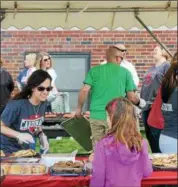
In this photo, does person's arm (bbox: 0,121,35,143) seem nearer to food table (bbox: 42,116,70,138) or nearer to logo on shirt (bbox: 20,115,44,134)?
logo on shirt (bbox: 20,115,44,134)

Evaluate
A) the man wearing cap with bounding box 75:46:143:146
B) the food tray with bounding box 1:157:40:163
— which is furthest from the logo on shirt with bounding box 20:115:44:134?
the man wearing cap with bounding box 75:46:143:146

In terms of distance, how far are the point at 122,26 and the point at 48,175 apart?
11.0 feet

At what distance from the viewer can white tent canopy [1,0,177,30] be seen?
21.0ft

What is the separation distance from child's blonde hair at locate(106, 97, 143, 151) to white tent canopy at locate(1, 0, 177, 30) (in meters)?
2.89

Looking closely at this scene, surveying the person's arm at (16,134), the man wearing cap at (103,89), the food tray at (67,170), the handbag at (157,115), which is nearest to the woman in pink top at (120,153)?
the food tray at (67,170)

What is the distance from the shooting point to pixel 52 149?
912 centimetres

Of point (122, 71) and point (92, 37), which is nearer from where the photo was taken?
point (122, 71)

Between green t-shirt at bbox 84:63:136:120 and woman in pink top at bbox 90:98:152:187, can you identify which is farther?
green t-shirt at bbox 84:63:136:120

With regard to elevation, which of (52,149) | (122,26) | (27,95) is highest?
(122,26)

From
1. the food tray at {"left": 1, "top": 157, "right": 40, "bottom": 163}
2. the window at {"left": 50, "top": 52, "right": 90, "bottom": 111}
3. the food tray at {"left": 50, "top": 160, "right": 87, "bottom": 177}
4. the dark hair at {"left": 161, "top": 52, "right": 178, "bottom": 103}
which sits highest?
the window at {"left": 50, "top": 52, "right": 90, "bottom": 111}

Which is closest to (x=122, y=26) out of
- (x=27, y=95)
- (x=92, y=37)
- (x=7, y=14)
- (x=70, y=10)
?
(x=70, y=10)

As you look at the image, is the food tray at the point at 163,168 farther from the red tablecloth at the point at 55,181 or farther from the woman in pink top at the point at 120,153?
the woman in pink top at the point at 120,153

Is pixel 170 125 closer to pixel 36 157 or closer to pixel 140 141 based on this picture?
pixel 140 141

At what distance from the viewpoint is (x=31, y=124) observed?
4.56m
